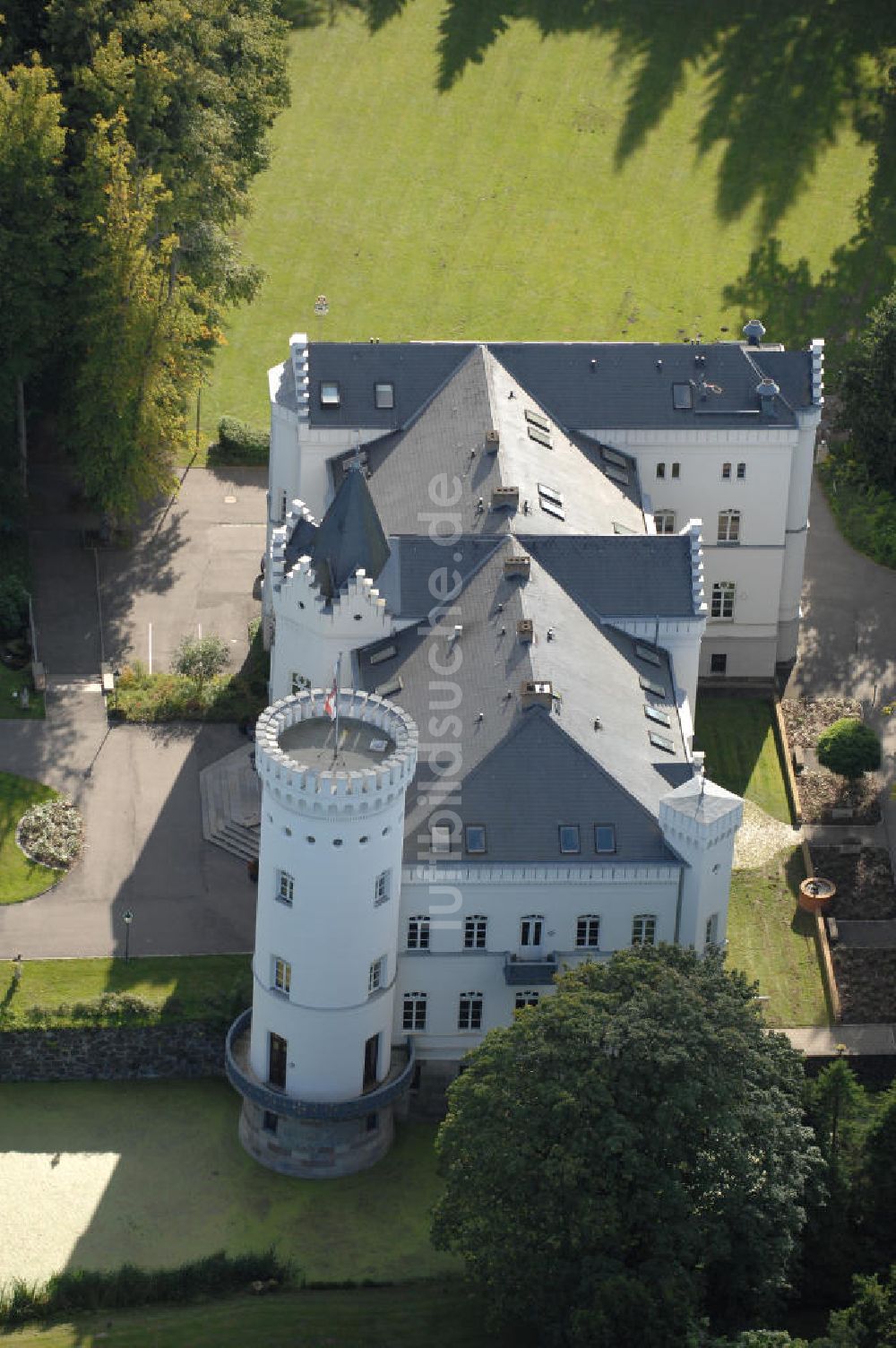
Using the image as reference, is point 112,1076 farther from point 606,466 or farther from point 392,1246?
point 606,466

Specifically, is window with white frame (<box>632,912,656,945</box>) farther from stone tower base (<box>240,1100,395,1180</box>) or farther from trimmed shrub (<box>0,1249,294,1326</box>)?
trimmed shrub (<box>0,1249,294,1326</box>)

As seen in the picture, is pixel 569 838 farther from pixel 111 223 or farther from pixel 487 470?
pixel 111 223

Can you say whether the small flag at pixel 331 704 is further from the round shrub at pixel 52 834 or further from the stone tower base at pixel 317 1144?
the round shrub at pixel 52 834

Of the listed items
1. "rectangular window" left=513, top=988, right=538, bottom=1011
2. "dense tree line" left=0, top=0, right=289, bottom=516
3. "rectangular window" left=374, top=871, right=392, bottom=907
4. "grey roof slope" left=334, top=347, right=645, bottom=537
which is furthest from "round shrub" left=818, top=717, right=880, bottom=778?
"dense tree line" left=0, top=0, right=289, bottom=516

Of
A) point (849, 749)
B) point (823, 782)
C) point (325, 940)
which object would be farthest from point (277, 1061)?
point (823, 782)

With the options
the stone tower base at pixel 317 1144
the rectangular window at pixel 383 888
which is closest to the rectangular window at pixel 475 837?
the rectangular window at pixel 383 888

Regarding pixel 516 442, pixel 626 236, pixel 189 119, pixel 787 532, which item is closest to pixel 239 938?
pixel 516 442
